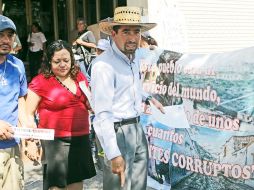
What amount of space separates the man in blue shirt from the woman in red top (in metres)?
0.48

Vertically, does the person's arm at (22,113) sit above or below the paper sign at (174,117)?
above

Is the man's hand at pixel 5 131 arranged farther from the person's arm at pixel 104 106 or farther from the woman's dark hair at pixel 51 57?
the woman's dark hair at pixel 51 57

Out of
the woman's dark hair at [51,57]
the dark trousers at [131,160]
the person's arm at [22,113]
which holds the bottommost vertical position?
the dark trousers at [131,160]

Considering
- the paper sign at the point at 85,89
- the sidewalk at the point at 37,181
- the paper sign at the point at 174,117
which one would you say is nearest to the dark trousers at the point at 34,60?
the sidewalk at the point at 37,181

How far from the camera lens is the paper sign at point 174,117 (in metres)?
4.86

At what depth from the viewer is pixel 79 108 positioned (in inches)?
163

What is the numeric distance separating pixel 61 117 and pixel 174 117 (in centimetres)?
144

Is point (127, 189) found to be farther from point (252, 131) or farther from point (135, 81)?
point (252, 131)

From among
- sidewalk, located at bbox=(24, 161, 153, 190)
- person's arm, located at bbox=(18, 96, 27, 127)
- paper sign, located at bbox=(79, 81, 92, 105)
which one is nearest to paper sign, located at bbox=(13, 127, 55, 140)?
person's arm, located at bbox=(18, 96, 27, 127)

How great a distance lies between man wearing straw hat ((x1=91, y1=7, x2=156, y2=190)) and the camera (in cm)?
323

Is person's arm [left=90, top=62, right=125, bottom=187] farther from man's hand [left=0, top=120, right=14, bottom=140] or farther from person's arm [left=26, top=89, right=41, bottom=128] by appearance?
person's arm [left=26, top=89, right=41, bottom=128]

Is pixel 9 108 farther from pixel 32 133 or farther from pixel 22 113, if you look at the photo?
pixel 32 133

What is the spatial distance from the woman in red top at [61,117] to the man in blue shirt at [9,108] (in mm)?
475

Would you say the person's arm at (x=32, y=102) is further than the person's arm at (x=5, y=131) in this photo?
Yes
